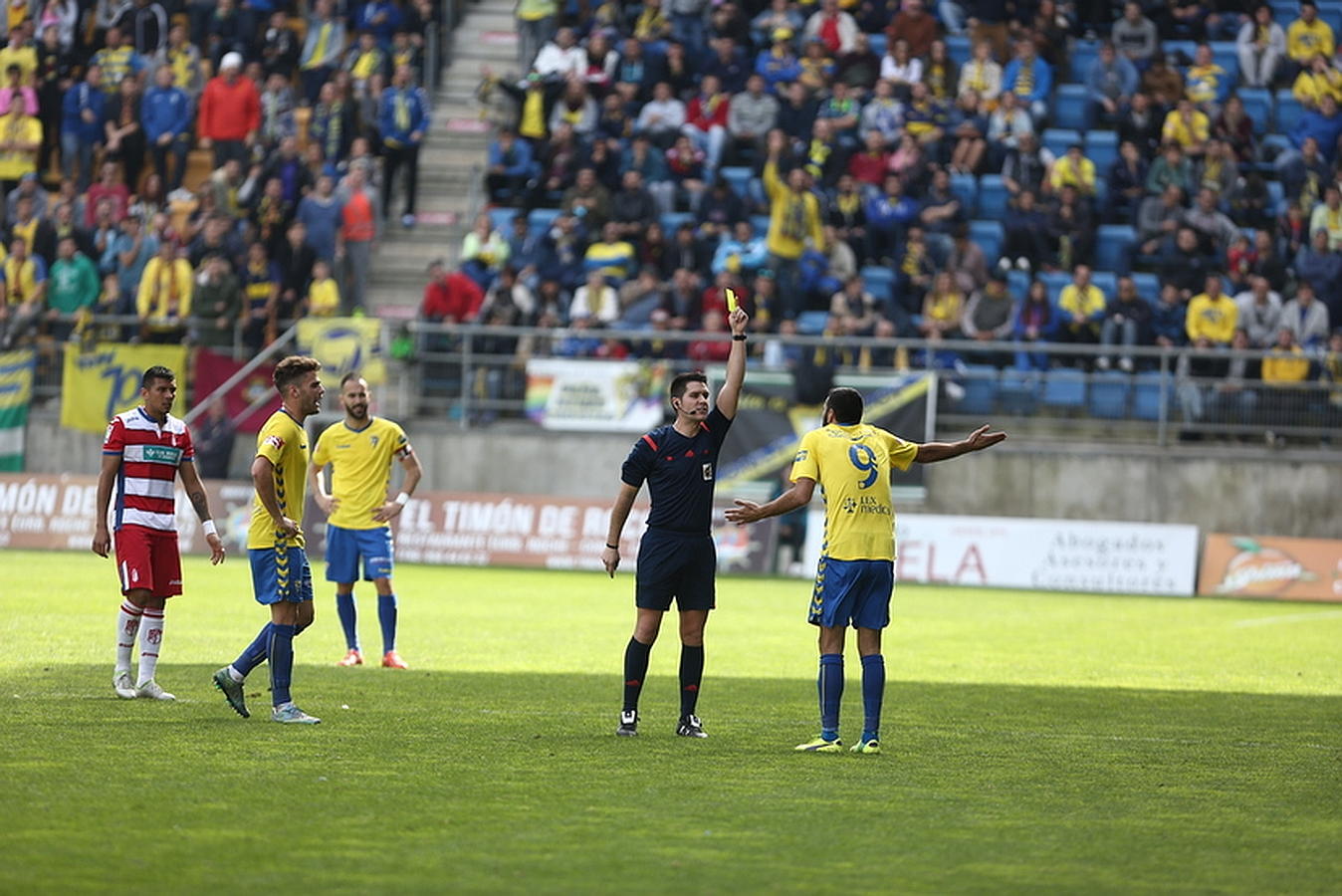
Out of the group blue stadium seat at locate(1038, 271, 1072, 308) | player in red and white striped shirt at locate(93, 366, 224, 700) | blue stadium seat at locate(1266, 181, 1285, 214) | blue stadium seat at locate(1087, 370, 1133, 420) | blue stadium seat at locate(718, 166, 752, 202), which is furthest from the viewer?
blue stadium seat at locate(718, 166, 752, 202)

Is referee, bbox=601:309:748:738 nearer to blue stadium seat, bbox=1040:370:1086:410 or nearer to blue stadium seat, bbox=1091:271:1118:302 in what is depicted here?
blue stadium seat, bbox=1040:370:1086:410

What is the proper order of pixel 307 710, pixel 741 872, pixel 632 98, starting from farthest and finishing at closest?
pixel 632 98 < pixel 307 710 < pixel 741 872

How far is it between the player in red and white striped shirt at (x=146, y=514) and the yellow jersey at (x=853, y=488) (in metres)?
4.00

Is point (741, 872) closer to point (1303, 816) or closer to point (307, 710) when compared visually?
point (1303, 816)

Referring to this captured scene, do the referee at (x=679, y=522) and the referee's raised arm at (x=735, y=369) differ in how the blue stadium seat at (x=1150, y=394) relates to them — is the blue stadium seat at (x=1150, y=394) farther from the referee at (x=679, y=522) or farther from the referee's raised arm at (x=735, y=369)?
the referee's raised arm at (x=735, y=369)

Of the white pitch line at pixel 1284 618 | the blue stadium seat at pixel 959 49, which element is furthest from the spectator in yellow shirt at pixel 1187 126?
the white pitch line at pixel 1284 618

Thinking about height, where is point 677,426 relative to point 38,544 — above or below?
above

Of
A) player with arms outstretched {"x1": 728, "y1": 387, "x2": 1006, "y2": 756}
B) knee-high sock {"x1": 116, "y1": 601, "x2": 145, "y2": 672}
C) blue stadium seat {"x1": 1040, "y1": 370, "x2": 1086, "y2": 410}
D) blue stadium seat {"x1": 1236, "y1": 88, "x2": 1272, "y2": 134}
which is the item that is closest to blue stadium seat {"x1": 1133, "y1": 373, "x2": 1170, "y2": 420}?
blue stadium seat {"x1": 1040, "y1": 370, "x2": 1086, "y2": 410}

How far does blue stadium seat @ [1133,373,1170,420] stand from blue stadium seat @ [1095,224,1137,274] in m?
2.40

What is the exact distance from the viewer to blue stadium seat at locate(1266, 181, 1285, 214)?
29.1 metres

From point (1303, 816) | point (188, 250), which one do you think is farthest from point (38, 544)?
point (1303, 816)

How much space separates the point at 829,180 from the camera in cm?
3005

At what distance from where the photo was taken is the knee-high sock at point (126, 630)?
13055mm

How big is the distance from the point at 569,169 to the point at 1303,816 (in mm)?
23021
